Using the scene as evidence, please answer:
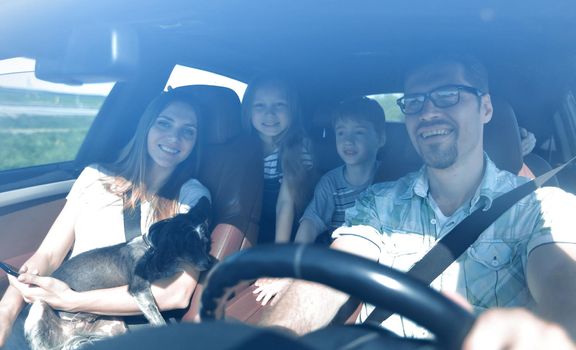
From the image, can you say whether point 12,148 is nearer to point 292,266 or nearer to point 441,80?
point 441,80

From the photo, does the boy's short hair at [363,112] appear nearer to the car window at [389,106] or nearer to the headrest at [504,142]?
the car window at [389,106]

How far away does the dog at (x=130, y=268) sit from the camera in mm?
2414

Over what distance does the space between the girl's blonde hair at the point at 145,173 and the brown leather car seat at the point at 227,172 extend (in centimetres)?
8

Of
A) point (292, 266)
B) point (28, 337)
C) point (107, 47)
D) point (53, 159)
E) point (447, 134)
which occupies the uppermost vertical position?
point (107, 47)

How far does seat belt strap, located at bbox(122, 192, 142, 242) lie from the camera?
8.81 ft

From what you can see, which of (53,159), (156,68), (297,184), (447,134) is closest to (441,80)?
(447,134)

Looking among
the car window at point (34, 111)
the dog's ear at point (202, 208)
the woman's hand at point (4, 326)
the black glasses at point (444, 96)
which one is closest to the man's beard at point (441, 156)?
the black glasses at point (444, 96)

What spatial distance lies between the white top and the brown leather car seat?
0.41ft

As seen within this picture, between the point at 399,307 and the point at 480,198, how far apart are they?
125 cm

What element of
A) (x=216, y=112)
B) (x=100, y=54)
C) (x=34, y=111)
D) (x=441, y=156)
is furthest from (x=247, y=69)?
(x=100, y=54)

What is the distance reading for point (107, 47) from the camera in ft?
4.86

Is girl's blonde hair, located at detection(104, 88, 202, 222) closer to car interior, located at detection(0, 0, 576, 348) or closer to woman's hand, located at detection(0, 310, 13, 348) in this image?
car interior, located at detection(0, 0, 576, 348)

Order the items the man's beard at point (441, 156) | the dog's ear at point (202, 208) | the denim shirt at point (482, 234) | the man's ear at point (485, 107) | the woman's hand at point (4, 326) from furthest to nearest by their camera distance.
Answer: the dog's ear at point (202, 208) → the woman's hand at point (4, 326) → the man's ear at point (485, 107) → the man's beard at point (441, 156) → the denim shirt at point (482, 234)

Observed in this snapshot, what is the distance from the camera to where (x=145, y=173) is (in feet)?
9.43
